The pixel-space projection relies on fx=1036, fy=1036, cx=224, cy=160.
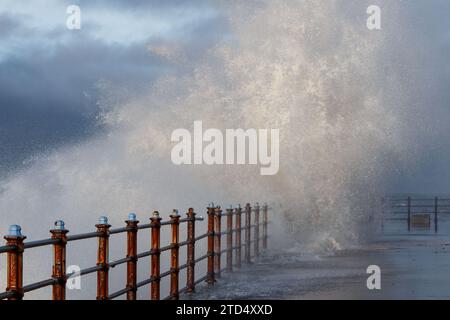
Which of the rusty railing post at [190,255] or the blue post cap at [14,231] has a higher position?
the blue post cap at [14,231]

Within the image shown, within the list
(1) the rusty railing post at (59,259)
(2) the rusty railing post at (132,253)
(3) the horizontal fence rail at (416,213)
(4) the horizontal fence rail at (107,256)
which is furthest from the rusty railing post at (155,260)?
(3) the horizontal fence rail at (416,213)

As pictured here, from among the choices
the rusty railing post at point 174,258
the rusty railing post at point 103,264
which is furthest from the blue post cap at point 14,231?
the rusty railing post at point 174,258

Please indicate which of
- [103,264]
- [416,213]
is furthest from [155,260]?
[416,213]

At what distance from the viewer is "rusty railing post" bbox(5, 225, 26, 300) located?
25.0 feet

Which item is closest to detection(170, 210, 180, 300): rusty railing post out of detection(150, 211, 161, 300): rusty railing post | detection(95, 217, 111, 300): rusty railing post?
detection(150, 211, 161, 300): rusty railing post

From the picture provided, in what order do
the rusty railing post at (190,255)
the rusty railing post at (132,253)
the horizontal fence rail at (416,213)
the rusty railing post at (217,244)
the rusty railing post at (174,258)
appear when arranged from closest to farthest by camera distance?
the rusty railing post at (132,253) < the rusty railing post at (174,258) < the rusty railing post at (190,255) < the rusty railing post at (217,244) < the horizontal fence rail at (416,213)

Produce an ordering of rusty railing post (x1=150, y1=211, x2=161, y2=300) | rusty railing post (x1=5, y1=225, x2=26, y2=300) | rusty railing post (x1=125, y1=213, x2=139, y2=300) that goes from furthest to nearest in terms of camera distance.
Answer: rusty railing post (x1=150, y1=211, x2=161, y2=300), rusty railing post (x1=125, y1=213, x2=139, y2=300), rusty railing post (x1=5, y1=225, x2=26, y2=300)

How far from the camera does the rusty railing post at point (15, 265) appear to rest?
7.61 meters

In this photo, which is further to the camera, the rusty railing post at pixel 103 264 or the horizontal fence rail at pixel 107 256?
the rusty railing post at pixel 103 264

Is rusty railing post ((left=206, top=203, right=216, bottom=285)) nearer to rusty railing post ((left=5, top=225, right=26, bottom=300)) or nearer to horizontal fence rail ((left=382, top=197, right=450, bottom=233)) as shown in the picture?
rusty railing post ((left=5, top=225, right=26, bottom=300))

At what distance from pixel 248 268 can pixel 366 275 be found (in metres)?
2.90

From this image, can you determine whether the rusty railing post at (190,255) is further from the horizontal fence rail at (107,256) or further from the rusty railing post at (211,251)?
the rusty railing post at (211,251)

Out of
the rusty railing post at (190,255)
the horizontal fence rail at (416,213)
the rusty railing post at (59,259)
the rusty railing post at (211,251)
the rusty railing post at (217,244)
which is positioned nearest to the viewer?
the rusty railing post at (59,259)

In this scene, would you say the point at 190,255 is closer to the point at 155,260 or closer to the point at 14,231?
the point at 155,260
